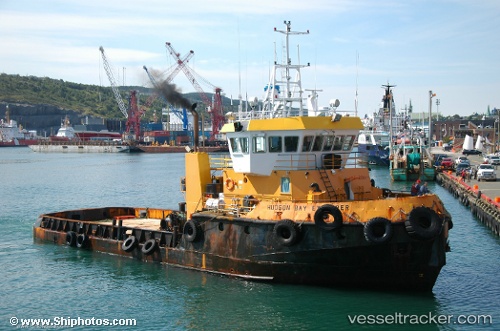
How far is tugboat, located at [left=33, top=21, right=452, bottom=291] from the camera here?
54.6 feet

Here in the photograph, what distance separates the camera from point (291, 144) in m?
19.0

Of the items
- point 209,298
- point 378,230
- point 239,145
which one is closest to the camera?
point 378,230

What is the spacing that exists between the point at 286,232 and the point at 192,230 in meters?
3.69

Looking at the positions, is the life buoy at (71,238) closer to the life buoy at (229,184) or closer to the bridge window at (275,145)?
the life buoy at (229,184)

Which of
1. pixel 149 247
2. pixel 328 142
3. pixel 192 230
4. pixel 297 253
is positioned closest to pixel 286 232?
pixel 297 253

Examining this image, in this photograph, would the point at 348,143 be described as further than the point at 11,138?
No

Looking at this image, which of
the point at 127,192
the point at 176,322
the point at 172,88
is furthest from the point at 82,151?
the point at 176,322

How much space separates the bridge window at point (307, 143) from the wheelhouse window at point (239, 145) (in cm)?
193

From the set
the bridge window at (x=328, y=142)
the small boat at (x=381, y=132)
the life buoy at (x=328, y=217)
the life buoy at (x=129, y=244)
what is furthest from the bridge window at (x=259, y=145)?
the small boat at (x=381, y=132)

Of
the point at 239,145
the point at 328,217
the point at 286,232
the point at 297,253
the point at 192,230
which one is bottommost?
the point at 297,253

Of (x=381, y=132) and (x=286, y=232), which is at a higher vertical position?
(x=381, y=132)

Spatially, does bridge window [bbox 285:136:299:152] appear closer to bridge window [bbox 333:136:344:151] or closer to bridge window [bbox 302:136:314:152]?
bridge window [bbox 302:136:314:152]

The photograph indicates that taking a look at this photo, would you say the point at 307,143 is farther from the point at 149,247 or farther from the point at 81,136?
the point at 81,136

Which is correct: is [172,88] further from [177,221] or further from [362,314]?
[362,314]
